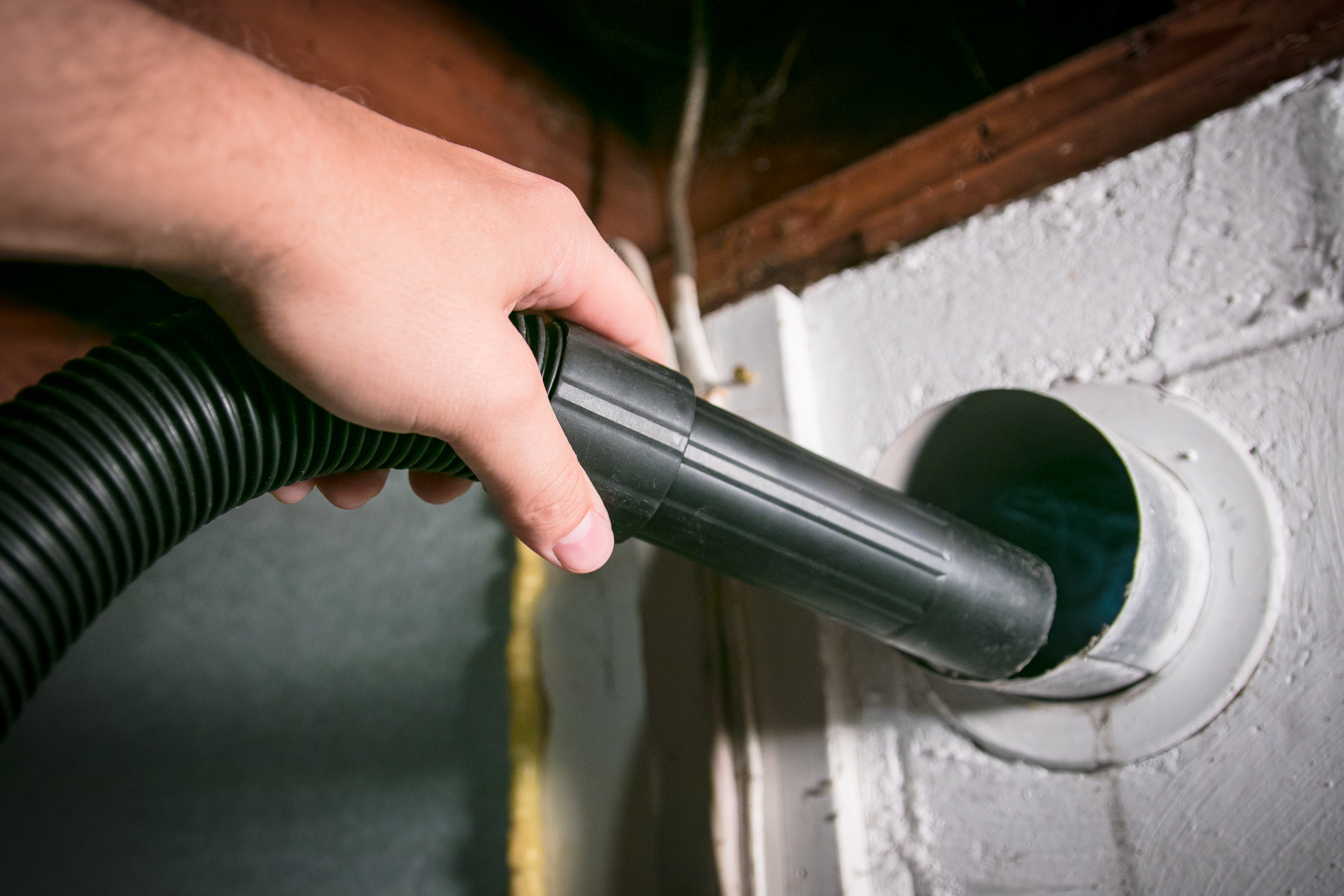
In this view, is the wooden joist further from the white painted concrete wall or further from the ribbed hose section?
the ribbed hose section

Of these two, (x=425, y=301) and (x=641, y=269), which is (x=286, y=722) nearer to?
(x=641, y=269)

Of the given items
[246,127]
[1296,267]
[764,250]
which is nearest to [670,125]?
[764,250]

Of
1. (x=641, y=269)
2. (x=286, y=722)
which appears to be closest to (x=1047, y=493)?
(x=641, y=269)

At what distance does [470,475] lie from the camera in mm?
427

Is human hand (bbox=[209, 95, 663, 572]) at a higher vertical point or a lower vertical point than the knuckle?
higher

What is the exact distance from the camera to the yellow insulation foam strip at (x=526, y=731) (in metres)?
0.80

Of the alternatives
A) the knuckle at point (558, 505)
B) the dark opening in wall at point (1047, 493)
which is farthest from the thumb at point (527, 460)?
the dark opening in wall at point (1047, 493)

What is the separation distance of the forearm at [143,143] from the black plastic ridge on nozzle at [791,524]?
0.16 meters

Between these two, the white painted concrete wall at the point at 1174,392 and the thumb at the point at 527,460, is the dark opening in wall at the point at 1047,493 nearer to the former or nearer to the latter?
the white painted concrete wall at the point at 1174,392

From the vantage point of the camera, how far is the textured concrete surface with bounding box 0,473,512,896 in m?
0.89

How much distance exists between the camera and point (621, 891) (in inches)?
29.9

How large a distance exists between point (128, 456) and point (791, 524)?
1.13 feet

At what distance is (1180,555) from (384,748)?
0.87 meters

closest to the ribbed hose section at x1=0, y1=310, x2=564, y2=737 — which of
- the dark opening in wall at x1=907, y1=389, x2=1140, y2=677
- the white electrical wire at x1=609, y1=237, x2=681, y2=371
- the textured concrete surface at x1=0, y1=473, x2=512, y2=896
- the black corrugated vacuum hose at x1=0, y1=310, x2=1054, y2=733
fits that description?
the black corrugated vacuum hose at x1=0, y1=310, x2=1054, y2=733
